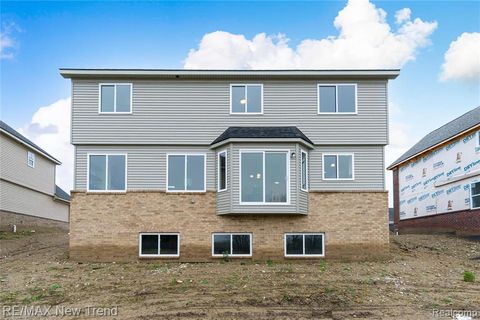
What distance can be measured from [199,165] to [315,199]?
14.2 feet

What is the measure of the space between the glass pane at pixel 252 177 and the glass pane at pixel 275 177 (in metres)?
0.21

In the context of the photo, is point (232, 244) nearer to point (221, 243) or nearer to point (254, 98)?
point (221, 243)

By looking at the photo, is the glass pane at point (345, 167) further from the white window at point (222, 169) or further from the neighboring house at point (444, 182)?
the neighboring house at point (444, 182)

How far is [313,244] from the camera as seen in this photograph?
60.9ft

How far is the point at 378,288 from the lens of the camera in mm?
14695

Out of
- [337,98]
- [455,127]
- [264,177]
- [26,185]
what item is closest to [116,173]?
[264,177]

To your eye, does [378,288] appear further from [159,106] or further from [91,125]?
[91,125]

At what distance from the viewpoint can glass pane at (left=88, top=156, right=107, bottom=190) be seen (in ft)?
61.3

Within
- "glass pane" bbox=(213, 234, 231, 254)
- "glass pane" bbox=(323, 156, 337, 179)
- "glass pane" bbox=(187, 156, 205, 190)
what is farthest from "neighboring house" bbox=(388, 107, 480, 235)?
"glass pane" bbox=(187, 156, 205, 190)

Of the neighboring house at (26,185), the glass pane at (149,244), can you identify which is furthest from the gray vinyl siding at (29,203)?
the glass pane at (149,244)

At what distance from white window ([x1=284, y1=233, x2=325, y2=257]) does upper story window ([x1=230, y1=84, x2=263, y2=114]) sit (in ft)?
15.4

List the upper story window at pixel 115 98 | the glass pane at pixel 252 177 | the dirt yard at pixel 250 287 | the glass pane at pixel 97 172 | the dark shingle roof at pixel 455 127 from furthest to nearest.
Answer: the dark shingle roof at pixel 455 127, the upper story window at pixel 115 98, the glass pane at pixel 97 172, the glass pane at pixel 252 177, the dirt yard at pixel 250 287

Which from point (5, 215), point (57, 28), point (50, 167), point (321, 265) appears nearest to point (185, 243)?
point (321, 265)

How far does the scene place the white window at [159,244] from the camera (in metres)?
18.5
